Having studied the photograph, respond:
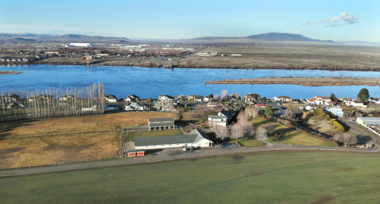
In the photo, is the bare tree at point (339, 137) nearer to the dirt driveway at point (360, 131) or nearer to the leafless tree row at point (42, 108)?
the dirt driveway at point (360, 131)

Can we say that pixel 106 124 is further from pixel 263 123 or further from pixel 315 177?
pixel 315 177

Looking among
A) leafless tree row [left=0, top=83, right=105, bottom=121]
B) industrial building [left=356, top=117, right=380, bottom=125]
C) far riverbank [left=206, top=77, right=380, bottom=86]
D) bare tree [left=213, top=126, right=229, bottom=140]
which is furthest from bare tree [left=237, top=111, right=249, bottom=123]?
far riverbank [left=206, top=77, right=380, bottom=86]

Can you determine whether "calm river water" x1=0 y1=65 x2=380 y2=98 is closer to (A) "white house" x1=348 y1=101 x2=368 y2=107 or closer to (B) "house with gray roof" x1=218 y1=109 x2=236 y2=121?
(A) "white house" x1=348 y1=101 x2=368 y2=107

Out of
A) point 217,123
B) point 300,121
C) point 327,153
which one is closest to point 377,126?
point 300,121

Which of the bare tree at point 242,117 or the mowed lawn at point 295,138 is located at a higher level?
the bare tree at point 242,117

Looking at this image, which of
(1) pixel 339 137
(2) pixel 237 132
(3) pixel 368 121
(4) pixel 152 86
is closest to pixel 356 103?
(3) pixel 368 121

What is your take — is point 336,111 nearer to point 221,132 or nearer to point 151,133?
point 221,132

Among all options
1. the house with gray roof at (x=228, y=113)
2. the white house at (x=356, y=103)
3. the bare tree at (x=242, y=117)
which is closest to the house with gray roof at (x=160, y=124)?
the house with gray roof at (x=228, y=113)
